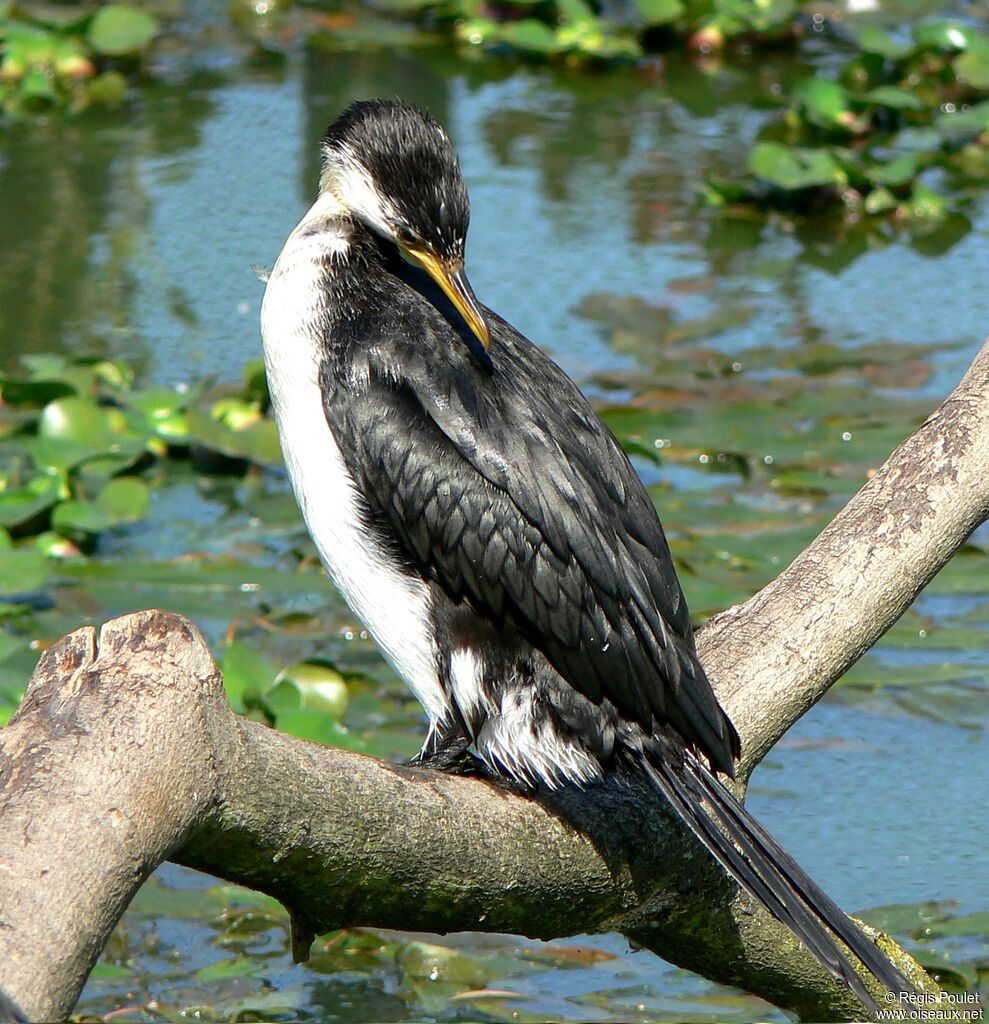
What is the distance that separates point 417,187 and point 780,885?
1.39 m

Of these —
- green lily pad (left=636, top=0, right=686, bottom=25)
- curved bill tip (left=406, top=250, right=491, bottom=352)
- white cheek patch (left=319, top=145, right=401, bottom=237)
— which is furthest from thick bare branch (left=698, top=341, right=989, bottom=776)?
green lily pad (left=636, top=0, right=686, bottom=25)

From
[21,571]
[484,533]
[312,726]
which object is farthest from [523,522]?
[21,571]

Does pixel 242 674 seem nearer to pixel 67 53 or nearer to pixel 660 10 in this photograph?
pixel 67 53

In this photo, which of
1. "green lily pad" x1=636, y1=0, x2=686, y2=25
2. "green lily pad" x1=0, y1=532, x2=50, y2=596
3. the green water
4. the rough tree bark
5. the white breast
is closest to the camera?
the rough tree bark

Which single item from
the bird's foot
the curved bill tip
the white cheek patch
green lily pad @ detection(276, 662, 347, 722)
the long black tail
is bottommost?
green lily pad @ detection(276, 662, 347, 722)

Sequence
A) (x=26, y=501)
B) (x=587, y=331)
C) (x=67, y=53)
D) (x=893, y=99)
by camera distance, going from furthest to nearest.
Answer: (x=67, y=53)
(x=893, y=99)
(x=587, y=331)
(x=26, y=501)

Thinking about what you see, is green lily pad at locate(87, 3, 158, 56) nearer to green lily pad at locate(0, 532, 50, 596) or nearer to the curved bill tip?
green lily pad at locate(0, 532, 50, 596)

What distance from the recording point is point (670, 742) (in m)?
2.70

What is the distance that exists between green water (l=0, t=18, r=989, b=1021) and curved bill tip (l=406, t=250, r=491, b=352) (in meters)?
1.34

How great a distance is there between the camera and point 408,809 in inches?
94.1

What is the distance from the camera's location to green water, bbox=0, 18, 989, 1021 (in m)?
3.48

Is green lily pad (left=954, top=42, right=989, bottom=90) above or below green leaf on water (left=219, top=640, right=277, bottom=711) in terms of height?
above

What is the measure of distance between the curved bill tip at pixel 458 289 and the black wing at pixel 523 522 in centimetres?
7

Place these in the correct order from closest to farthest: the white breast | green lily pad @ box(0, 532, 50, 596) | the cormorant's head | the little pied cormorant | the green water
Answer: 1. the little pied cormorant
2. the white breast
3. the cormorant's head
4. the green water
5. green lily pad @ box(0, 532, 50, 596)
